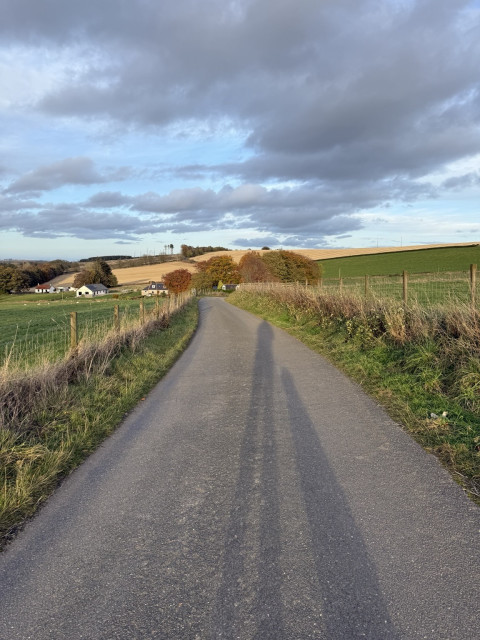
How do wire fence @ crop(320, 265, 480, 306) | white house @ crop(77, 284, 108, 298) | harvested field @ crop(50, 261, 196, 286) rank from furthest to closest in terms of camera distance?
harvested field @ crop(50, 261, 196, 286) → white house @ crop(77, 284, 108, 298) → wire fence @ crop(320, 265, 480, 306)

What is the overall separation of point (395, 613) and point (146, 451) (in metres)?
3.14

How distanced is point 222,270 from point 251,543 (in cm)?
9207

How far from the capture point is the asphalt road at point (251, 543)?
7.83 ft

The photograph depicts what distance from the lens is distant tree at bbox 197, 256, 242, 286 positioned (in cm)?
9350

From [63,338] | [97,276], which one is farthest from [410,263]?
[97,276]

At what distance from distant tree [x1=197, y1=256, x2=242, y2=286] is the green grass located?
20.1 meters

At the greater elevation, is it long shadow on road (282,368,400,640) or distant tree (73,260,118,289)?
distant tree (73,260,118,289)

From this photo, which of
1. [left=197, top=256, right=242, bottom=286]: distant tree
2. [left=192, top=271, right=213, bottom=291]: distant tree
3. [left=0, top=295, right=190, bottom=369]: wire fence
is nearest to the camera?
[left=0, top=295, right=190, bottom=369]: wire fence

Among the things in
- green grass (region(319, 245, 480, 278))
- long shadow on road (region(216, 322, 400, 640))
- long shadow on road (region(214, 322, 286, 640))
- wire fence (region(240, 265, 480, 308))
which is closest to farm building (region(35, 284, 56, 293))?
green grass (region(319, 245, 480, 278))

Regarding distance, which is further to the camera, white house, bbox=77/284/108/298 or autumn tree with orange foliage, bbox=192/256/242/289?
white house, bbox=77/284/108/298

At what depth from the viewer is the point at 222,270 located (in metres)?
94.2

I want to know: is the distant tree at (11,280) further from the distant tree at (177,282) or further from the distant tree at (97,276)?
the distant tree at (177,282)

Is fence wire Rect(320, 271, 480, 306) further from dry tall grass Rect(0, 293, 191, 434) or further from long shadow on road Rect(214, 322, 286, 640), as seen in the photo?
long shadow on road Rect(214, 322, 286, 640)

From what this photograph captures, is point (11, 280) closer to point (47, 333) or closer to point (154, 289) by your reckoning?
point (154, 289)
